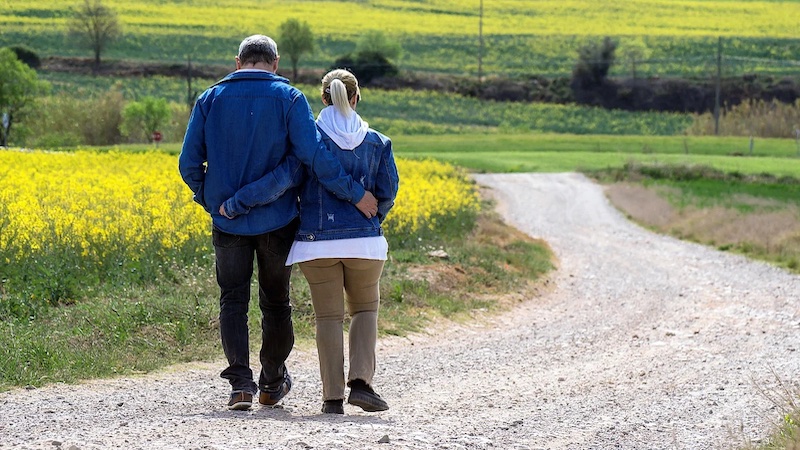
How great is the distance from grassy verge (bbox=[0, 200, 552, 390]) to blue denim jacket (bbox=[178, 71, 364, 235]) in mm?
2186

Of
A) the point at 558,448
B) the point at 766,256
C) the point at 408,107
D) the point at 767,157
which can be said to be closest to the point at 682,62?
the point at 408,107

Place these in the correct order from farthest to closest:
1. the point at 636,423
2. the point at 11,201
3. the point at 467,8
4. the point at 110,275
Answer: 1. the point at 467,8
2. the point at 11,201
3. the point at 110,275
4. the point at 636,423

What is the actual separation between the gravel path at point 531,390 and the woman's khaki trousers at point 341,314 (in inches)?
10.8

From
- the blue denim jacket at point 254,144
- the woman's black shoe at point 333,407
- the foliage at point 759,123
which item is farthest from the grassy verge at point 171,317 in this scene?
the foliage at point 759,123

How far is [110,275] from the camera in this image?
39.8ft

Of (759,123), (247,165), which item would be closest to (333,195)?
(247,165)

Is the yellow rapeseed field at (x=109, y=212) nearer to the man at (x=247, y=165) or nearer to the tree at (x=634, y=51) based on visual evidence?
the man at (x=247, y=165)

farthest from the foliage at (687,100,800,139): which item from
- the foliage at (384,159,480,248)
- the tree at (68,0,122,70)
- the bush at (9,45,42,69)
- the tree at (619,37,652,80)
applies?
the foliage at (384,159,480,248)

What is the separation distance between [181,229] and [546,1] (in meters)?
113

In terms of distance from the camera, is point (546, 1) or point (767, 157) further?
point (546, 1)

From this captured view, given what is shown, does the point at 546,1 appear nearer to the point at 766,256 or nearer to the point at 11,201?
the point at 766,256

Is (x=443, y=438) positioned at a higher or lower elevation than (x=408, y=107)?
higher

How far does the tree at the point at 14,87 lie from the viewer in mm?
53281

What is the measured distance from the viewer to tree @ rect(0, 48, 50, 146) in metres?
53.3
